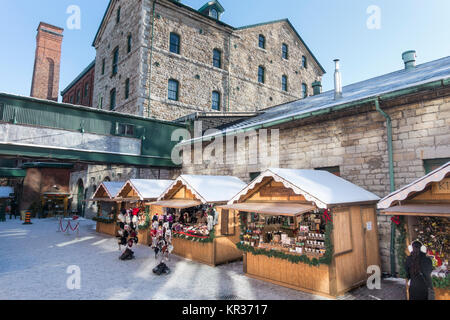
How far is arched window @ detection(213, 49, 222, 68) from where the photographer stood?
25141 mm

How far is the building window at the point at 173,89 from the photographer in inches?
885

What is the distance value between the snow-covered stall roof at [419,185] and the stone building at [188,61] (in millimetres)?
17672

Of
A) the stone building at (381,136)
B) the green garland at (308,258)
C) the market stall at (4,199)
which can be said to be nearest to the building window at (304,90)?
the stone building at (381,136)

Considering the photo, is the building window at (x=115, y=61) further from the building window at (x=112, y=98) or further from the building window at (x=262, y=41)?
the building window at (x=262, y=41)

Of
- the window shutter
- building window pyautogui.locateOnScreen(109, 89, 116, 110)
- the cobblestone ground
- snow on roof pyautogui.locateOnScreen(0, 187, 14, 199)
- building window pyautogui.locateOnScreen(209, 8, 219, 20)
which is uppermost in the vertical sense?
building window pyautogui.locateOnScreen(209, 8, 219, 20)

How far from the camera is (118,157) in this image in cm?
1549

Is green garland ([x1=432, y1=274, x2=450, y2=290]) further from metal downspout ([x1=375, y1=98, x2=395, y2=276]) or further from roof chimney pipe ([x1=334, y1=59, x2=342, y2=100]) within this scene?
roof chimney pipe ([x1=334, y1=59, x2=342, y2=100])

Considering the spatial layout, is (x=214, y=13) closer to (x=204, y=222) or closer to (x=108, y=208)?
(x=108, y=208)

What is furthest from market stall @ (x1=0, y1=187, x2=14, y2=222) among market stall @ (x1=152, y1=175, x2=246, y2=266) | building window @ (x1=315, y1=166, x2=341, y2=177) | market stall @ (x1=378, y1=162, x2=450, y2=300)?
market stall @ (x1=378, y1=162, x2=450, y2=300)

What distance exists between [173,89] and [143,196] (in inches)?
448

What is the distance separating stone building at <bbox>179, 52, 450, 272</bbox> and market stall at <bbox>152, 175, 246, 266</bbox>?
3143 millimetres

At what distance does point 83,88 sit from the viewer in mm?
34406

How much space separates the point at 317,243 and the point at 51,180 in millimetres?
32319

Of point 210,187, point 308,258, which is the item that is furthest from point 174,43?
point 308,258
